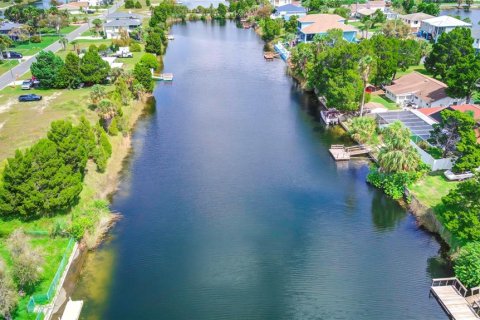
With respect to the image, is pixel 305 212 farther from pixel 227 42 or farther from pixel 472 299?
pixel 227 42

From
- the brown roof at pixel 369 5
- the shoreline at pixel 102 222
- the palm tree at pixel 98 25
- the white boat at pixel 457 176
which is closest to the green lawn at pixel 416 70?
the white boat at pixel 457 176

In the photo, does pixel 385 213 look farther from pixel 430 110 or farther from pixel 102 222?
pixel 102 222

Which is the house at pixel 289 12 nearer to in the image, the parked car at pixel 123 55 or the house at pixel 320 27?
the house at pixel 320 27

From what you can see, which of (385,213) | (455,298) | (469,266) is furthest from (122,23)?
(455,298)

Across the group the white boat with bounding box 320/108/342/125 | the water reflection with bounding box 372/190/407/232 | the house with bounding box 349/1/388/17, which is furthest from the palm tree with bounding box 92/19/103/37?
the water reflection with bounding box 372/190/407/232

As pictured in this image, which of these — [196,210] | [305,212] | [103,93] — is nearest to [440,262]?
[305,212]

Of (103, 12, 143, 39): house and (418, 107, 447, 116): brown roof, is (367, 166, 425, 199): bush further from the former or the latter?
(103, 12, 143, 39): house
